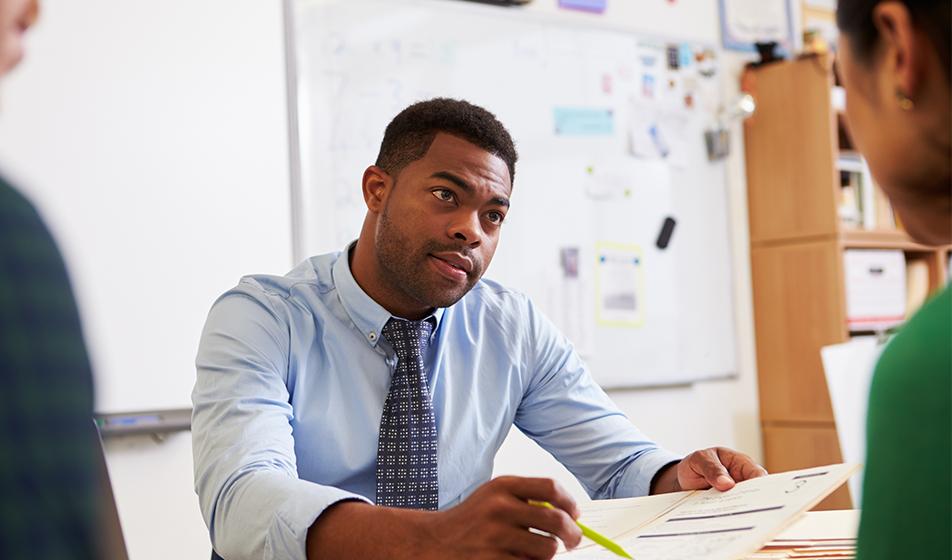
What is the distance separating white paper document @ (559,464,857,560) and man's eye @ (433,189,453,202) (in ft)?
1.87

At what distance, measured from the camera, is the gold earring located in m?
0.59

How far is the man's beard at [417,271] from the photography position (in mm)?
1466

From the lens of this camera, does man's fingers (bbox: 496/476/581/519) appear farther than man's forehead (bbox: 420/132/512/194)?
No

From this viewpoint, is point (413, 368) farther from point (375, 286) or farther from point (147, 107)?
point (147, 107)

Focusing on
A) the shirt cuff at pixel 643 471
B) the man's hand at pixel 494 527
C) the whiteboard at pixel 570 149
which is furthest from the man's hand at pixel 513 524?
the whiteboard at pixel 570 149

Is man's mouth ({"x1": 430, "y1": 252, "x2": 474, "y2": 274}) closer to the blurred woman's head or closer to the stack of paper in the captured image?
the stack of paper

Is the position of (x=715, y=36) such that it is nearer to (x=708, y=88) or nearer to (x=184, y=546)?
(x=708, y=88)

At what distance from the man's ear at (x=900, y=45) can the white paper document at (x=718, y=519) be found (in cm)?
40

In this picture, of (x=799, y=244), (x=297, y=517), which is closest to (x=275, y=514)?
(x=297, y=517)

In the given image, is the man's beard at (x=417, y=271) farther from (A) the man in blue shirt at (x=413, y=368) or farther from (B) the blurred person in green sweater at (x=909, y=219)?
(B) the blurred person in green sweater at (x=909, y=219)

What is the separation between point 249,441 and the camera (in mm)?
1102

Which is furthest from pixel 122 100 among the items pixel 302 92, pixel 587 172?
pixel 587 172

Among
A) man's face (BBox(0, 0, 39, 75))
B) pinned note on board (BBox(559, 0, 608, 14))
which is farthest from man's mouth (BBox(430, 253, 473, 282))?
pinned note on board (BBox(559, 0, 608, 14))

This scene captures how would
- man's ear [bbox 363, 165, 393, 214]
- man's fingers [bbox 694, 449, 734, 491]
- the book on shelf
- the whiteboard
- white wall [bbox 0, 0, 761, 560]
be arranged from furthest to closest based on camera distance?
the book on shelf < the whiteboard < white wall [bbox 0, 0, 761, 560] < man's ear [bbox 363, 165, 393, 214] < man's fingers [bbox 694, 449, 734, 491]
